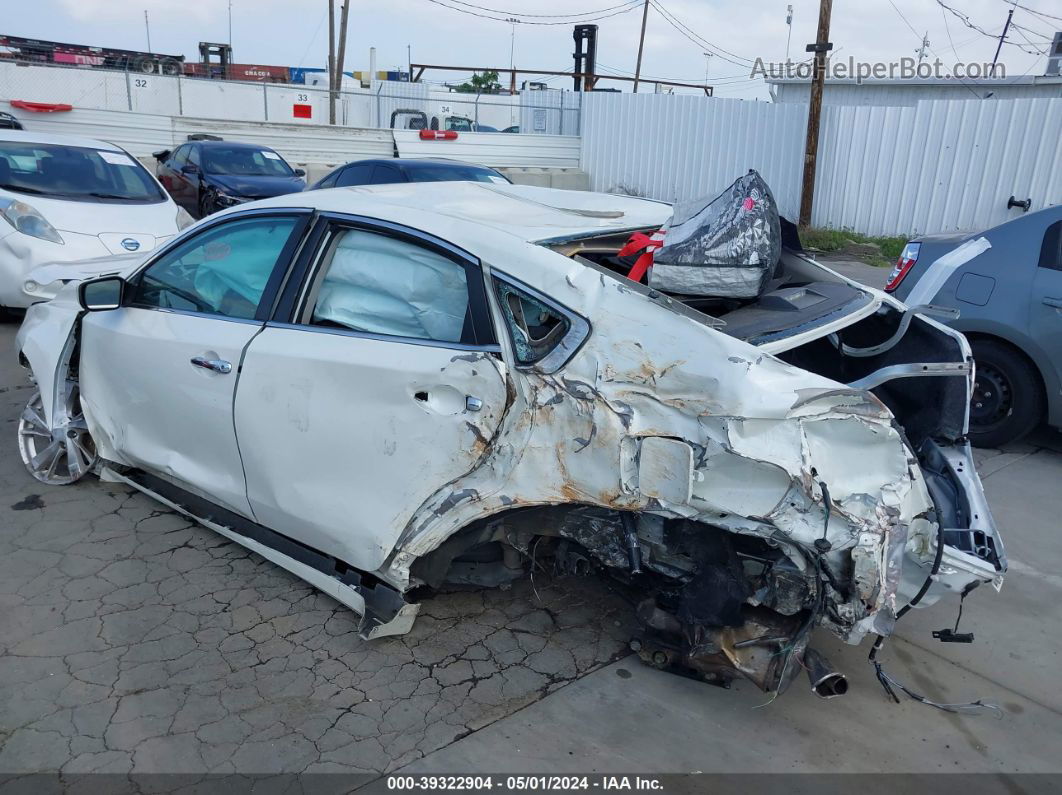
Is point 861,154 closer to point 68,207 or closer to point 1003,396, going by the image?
point 1003,396

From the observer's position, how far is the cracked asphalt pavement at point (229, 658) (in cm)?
285

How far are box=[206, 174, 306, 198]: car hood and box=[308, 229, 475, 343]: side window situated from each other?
31.6ft

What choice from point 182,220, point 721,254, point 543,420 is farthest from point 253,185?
point 543,420

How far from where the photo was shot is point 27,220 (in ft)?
24.5

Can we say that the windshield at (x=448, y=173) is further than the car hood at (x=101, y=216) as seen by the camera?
Yes

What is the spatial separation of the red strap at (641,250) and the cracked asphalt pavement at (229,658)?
56.6 inches

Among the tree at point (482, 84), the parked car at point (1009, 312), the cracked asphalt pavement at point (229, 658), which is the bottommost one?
the cracked asphalt pavement at point (229, 658)

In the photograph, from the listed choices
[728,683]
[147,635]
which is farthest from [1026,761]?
[147,635]

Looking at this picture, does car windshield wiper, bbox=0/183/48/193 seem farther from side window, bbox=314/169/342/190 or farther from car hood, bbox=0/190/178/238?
side window, bbox=314/169/342/190

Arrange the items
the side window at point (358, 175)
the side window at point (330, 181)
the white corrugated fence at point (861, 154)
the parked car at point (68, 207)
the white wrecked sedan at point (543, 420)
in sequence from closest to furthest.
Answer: the white wrecked sedan at point (543, 420) → the parked car at point (68, 207) → the side window at point (358, 175) → the side window at point (330, 181) → the white corrugated fence at point (861, 154)

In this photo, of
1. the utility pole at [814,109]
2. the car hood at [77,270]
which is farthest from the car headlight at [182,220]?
the utility pole at [814,109]

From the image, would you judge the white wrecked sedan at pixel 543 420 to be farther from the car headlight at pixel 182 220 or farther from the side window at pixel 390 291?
the car headlight at pixel 182 220

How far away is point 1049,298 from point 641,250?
132 inches

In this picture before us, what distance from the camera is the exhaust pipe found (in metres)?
2.80
